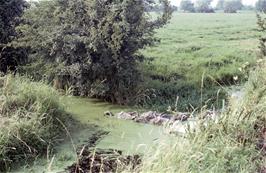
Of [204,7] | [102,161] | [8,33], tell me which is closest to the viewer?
[102,161]

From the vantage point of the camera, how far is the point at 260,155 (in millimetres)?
4809

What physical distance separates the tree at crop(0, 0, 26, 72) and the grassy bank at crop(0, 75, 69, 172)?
2572 mm

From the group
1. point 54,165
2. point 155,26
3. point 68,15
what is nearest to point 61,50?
point 68,15

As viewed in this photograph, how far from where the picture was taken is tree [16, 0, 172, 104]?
29.2ft

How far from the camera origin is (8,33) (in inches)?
400

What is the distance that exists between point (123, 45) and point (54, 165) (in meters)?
3.94

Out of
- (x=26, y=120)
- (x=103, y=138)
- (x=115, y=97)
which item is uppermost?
(x=26, y=120)

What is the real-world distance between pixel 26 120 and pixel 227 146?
280 centimetres

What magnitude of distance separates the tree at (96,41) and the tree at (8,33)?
2.43 feet

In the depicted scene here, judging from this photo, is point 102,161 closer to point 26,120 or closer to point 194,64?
point 26,120

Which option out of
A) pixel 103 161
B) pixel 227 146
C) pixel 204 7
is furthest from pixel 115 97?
pixel 204 7

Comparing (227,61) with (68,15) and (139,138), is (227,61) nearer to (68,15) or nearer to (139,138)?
(68,15)

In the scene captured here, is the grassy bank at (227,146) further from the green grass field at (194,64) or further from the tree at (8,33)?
the tree at (8,33)

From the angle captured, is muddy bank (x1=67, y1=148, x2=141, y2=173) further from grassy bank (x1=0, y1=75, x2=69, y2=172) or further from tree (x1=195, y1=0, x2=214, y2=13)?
tree (x1=195, y1=0, x2=214, y2=13)
